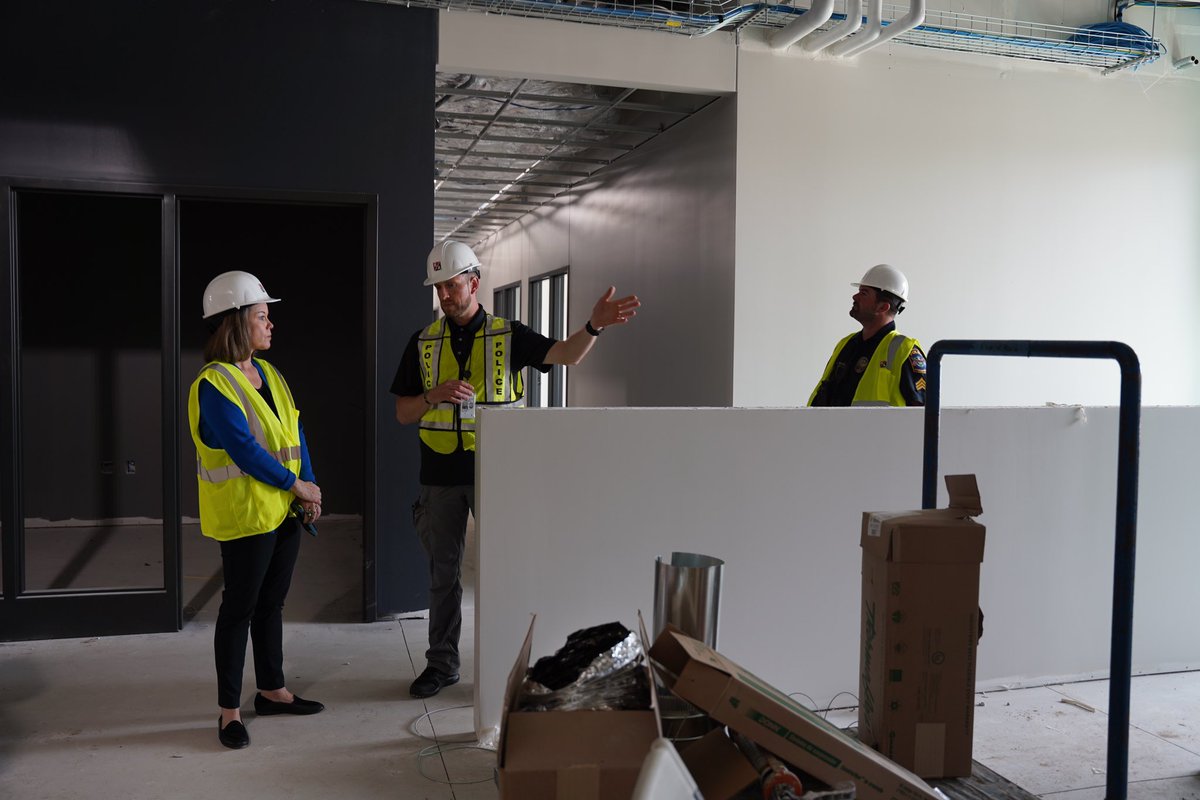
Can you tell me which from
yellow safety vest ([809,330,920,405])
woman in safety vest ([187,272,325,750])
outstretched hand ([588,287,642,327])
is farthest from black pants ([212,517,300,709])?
yellow safety vest ([809,330,920,405])

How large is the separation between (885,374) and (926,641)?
1.89m

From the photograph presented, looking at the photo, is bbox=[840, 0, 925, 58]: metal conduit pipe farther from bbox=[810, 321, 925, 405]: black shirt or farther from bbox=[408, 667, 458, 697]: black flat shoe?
bbox=[408, 667, 458, 697]: black flat shoe

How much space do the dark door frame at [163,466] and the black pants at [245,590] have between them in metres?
1.38

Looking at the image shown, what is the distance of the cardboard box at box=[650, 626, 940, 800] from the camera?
1.96 m

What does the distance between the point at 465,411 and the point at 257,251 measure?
15.2 feet

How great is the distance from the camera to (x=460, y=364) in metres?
3.77

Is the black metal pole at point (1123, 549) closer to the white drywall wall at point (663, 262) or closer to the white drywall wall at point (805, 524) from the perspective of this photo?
the white drywall wall at point (805, 524)

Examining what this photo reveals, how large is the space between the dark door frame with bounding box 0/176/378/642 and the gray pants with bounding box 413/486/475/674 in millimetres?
1099

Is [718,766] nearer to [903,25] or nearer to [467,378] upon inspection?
[467,378]

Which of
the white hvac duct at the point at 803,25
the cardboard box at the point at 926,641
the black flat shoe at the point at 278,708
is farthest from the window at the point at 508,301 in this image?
the cardboard box at the point at 926,641

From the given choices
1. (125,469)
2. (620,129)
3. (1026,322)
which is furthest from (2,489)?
(1026,322)

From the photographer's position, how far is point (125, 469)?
7238 millimetres

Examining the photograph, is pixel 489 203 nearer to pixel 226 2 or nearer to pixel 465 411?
pixel 226 2

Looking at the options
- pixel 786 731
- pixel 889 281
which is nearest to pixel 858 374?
pixel 889 281
